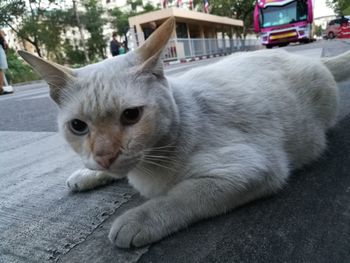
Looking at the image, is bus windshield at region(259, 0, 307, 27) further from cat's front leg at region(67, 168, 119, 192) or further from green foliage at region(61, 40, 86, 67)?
green foliage at region(61, 40, 86, 67)

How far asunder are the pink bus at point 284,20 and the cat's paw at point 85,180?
16893mm

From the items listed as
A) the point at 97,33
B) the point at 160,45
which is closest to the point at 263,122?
the point at 160,45

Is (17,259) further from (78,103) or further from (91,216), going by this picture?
(78,103)

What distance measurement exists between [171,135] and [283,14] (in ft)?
56.6

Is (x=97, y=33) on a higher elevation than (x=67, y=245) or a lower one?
higher

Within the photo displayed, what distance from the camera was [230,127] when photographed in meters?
1.58

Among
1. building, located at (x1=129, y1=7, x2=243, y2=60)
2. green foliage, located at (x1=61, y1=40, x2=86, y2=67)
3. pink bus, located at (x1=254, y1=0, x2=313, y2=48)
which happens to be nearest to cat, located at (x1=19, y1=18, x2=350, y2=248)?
building, located at (x1=129, y1=7, x2=243, y2=60)

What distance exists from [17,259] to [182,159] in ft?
2.41

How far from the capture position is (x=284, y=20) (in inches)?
663

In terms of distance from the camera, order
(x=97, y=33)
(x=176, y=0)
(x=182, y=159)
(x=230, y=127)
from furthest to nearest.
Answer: (x=97, y=33)
(x=176, y=0)
(x=230, y=127)
(x=182, y=159)

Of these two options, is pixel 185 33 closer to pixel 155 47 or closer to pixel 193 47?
pixel 193 47

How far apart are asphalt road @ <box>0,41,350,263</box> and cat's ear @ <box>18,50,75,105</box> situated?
1.84ft

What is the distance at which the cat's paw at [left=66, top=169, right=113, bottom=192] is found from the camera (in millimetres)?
1734

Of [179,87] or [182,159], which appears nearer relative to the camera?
[182,159]
